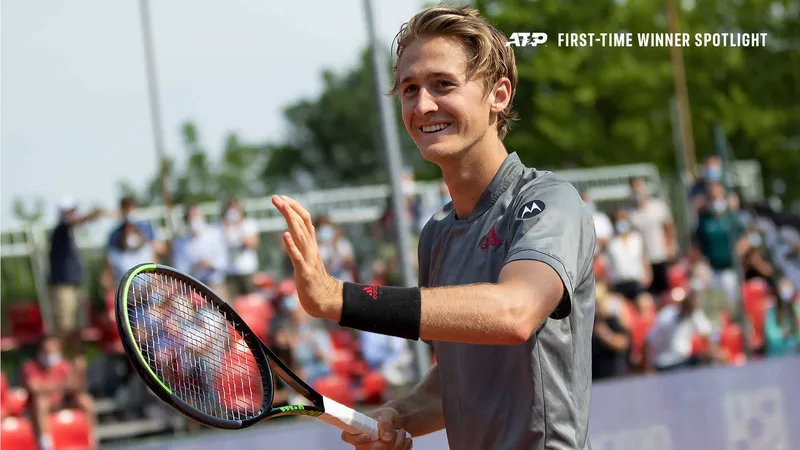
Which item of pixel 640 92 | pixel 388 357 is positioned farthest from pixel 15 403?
pixel 640 92

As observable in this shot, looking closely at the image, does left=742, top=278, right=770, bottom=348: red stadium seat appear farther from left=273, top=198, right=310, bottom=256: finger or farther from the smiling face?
left=273, top=198, right=310, bottom=256: finger

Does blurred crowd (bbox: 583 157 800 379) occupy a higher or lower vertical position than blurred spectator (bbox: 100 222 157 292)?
lower

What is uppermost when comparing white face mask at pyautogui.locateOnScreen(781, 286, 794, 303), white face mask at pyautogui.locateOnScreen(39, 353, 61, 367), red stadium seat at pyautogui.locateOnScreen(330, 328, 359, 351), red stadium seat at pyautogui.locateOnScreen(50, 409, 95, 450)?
white face mask at pyautogui.locateOnScreen(39, 353, 61, 367)

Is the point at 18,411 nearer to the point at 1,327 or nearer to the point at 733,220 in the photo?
the point at 1,327

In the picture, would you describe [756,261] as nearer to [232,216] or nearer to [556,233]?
[232,216]

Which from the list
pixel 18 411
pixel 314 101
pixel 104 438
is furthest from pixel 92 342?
pixel 314 101

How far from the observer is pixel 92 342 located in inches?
460

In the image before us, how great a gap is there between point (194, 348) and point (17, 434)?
6134mm

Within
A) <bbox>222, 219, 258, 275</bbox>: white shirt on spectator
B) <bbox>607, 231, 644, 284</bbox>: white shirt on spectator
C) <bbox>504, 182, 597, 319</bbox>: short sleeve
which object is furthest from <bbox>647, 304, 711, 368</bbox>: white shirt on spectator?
<bbox>504, 182, 597, 319</bbox>: short sleeve

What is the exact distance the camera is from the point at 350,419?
3.41 meters

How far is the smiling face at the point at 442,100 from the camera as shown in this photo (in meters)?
3.04

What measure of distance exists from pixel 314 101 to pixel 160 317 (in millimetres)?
67159

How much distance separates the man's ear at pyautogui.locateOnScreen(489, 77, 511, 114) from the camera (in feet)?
10.4

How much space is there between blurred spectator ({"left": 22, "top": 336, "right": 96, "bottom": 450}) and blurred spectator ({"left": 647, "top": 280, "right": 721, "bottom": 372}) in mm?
6099
